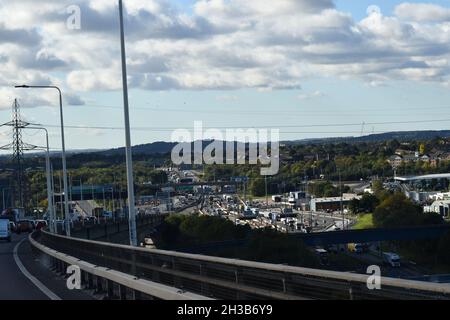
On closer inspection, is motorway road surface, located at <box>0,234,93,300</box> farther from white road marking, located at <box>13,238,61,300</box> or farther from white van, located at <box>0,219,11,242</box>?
white van, located at <box>0,219,11,242</box>

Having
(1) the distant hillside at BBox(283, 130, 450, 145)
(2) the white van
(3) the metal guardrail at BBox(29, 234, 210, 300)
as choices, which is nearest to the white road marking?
(3) the metal guardrail at BBox(29, 234, 210, 300)

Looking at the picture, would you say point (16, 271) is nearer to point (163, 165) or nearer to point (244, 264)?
point (244, 264)

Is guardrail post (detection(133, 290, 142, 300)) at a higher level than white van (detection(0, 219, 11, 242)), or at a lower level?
higher

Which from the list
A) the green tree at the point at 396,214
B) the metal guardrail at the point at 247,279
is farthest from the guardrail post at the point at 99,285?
the green tree at the point at 396,214

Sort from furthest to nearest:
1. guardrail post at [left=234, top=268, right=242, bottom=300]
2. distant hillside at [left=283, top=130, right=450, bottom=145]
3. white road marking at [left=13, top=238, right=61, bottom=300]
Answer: distant hillside at [left=283, top=130, right=450, bottom=145], white road marking at [left=13, top=238, right=61, bottom=300], guardrail post at [left=234, top=268, right=242, bottom=300]

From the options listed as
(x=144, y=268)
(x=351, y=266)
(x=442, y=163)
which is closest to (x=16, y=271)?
(x=144, y=268)

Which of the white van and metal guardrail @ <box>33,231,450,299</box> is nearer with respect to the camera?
metal guardrail @ <box>33,231,450,299</box>

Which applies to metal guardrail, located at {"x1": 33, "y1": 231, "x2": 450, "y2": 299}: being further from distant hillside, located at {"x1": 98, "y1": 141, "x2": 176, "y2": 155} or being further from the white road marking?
distant hillside, located at {"x1": 98, "y1": 141, "x2": 176, "y2": 155}

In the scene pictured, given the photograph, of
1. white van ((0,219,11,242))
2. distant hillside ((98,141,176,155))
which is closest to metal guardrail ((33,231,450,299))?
white van ((0,219,11,242))

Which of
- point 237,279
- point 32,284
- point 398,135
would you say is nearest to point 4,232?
point 32,284

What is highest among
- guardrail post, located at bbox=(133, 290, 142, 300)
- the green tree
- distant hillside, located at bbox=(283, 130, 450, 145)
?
distant hillside, located at bbox=(283, 130, 450, 145)

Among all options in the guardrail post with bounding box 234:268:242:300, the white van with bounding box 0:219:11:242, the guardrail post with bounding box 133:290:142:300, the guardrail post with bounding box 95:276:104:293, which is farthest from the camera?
the white van with bounding box 0:219:11:242
